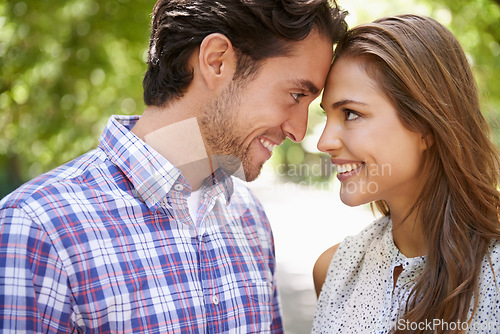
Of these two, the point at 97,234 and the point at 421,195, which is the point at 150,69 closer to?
the point at 97,234

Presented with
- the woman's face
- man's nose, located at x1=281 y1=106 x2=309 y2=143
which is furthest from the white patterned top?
man's nose, located at x1=281 y1=106 x2=309 y2=143

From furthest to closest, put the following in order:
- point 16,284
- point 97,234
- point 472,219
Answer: point 472,219, point 97,234, point 16,284

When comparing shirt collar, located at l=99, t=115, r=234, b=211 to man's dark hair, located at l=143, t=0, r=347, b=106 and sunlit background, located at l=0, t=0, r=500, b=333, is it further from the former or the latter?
sunlit background, located at l=0, t=0, r=500, b=333

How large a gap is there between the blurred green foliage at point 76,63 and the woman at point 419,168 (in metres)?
1.88

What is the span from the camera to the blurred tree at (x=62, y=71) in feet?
13.9

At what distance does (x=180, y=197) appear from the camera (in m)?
1.97

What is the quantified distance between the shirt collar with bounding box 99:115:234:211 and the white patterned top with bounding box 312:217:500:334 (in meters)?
0.87

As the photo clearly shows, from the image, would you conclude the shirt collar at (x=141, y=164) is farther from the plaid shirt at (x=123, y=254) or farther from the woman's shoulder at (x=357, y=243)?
the woman's shoulder at (x=357, y=243)

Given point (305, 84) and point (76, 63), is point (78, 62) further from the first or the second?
point (305, 84)

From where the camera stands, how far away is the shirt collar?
1.88 metres

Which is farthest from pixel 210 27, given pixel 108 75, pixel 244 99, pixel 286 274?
pixel 286 274

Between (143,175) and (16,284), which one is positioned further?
(143,175)

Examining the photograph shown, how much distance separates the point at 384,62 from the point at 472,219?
679mm

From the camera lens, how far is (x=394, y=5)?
5.32 meters
